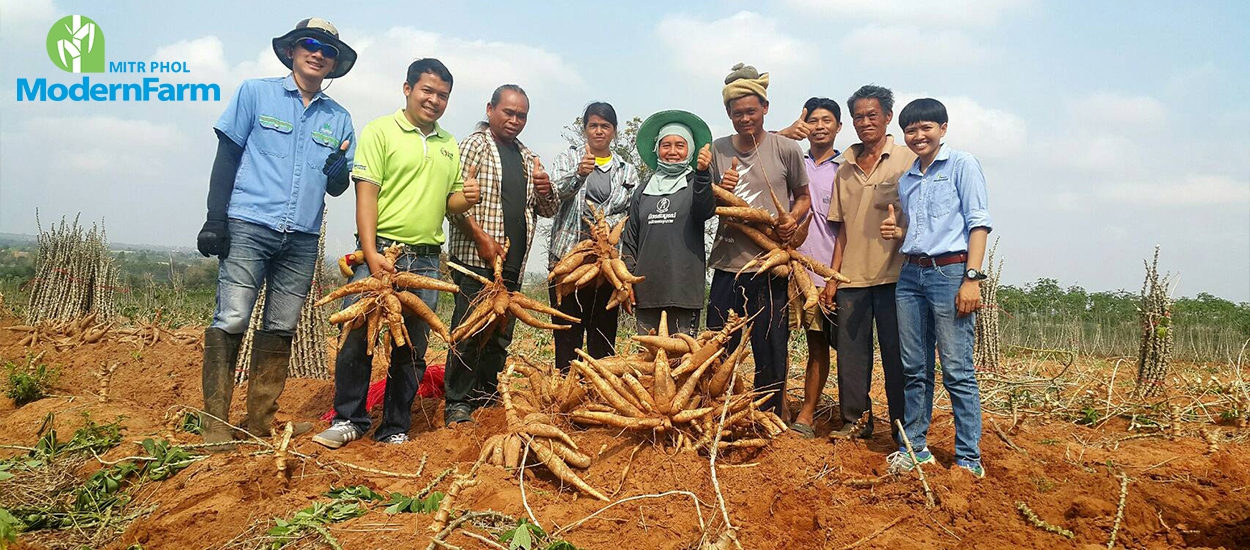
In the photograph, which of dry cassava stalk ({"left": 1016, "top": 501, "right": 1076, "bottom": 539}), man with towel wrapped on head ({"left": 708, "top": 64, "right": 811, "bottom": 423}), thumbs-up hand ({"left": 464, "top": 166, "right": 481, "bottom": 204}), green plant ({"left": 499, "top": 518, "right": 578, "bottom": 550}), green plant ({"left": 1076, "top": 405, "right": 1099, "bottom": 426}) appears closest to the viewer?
green plant ({"left": 499, "top": 518, "right": 578, "bottom": 550})

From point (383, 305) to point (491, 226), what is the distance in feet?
2.65

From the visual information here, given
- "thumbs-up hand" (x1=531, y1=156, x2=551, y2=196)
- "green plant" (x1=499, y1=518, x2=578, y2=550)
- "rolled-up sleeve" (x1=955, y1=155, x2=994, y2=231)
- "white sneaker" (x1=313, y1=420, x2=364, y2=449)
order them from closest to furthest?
"green plant" (x1=499, y1=518, x2=578, y2=550), "rolled-up sleeve" (x1=955, y1=155, x2=994, y2=231), "white sneaker" (x1=313, y1=420, x2=364, y2=449), "thumbs-up hand" (x1=531, y1=156, x2=551, y2=196)

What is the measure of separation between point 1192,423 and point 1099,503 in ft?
8.53

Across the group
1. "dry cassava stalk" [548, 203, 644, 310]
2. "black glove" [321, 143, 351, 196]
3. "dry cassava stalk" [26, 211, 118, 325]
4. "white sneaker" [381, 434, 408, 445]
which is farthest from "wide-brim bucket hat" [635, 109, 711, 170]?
"dry cassava stalk" [26, 211, 118, 325]

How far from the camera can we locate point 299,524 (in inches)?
87.9

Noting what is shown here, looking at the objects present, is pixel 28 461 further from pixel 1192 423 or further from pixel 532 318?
pixel 1192 423

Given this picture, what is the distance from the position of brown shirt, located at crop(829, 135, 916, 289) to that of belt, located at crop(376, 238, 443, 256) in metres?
2.14

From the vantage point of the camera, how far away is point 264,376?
11.4 feet

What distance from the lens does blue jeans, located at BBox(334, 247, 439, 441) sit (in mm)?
3410

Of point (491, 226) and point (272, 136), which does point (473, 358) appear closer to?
point (491, 226)

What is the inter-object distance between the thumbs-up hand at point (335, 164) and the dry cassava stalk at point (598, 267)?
1.24 m

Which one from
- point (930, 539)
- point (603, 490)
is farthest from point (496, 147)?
point (930, 539)

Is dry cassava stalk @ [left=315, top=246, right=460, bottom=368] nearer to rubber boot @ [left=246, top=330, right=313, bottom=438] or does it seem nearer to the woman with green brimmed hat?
rubber boot @ [left=246, top=330, right=313, bottom=438]

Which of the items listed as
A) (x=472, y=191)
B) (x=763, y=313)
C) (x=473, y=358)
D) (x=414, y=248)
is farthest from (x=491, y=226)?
(x=763, y=313)
